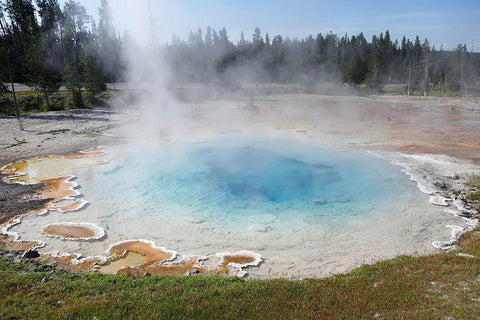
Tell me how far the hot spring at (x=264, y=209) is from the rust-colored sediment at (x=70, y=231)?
198 millimetres

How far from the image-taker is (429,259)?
5.84 metres

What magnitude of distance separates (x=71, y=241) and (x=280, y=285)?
15.9 ft

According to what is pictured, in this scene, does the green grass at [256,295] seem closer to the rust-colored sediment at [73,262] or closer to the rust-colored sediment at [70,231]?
the rust-colored sediment at [73,262]

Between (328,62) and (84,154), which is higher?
(328,62)

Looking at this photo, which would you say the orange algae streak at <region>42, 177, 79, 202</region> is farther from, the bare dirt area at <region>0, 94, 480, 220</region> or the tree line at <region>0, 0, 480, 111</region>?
the tree line at <region>0, 0, 480, 111</region>

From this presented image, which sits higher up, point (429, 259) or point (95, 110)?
point (95, 110)

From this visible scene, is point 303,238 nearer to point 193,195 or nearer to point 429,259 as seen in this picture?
point 429,259

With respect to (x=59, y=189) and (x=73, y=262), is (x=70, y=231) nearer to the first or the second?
(x=73, y=262)

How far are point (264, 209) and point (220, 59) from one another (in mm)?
35077

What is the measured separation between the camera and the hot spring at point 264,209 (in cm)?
716

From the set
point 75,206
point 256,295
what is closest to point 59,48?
point 75,206

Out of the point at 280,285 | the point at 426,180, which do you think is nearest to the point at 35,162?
the point at 280,285

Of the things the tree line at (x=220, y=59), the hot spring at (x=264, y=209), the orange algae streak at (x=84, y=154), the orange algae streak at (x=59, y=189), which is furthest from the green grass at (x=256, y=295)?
the tree line at (x=220, y=59)

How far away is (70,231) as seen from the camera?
25.7ft
